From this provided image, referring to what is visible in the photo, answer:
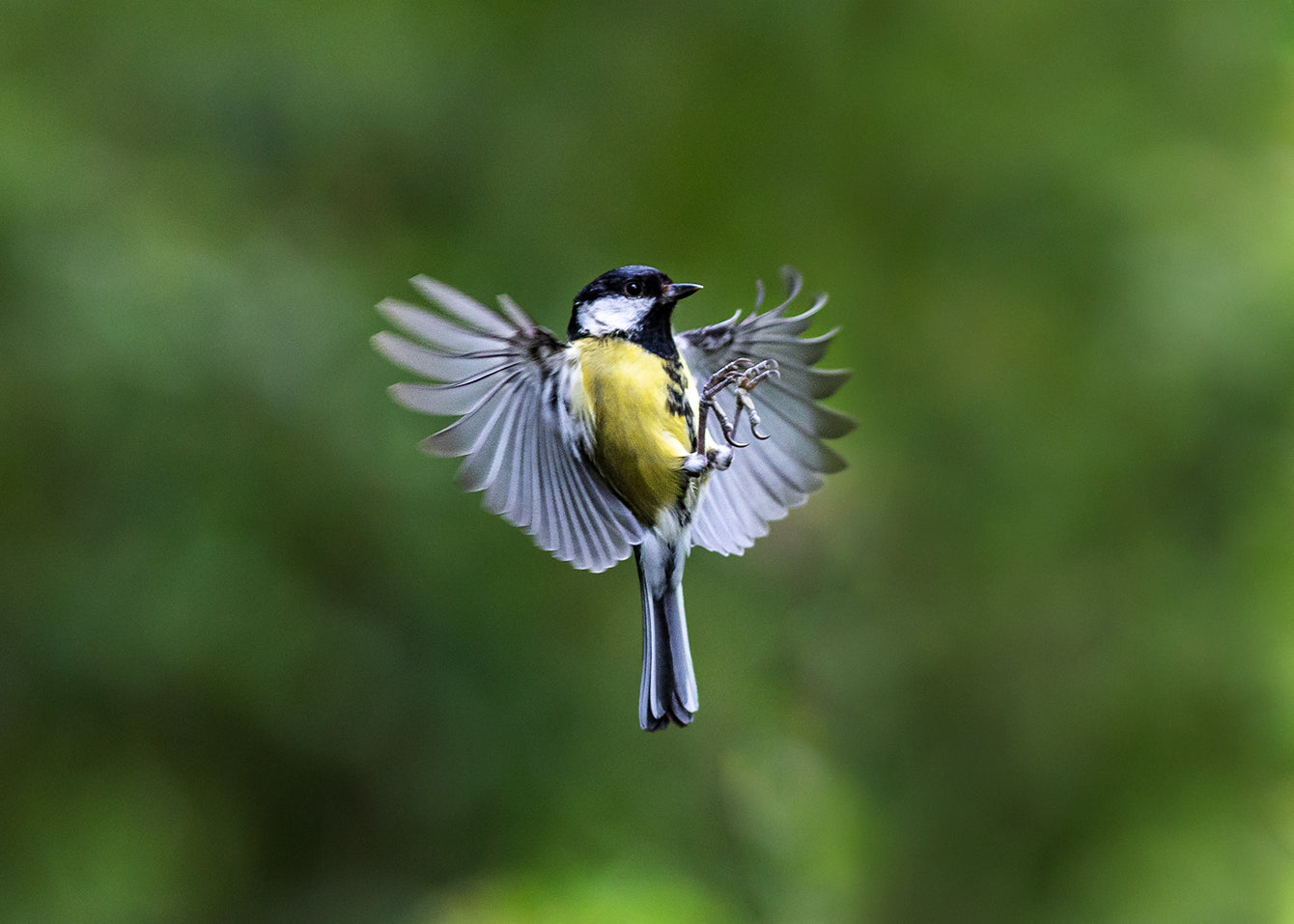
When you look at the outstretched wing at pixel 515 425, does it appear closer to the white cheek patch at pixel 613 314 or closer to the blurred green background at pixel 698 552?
the white cheek patch at pixel 613 314

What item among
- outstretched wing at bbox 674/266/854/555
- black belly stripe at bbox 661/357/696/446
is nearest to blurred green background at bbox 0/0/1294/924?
outstretched wing at bbox 674/266/854/555

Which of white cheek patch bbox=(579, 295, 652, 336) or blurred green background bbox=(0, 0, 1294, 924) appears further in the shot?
blurred green background bbox=(0, 0, 1294, 924)

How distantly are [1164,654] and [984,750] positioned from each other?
0.73 meters

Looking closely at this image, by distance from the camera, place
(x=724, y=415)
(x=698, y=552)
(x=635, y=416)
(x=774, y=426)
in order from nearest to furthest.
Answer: (x=724, y=415) → (x=635, y=416) → (x=774, y=426) → (x=698, y=552)

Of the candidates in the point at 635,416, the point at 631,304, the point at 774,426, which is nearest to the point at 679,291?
the point at 631,304

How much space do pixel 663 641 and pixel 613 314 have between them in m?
0.35

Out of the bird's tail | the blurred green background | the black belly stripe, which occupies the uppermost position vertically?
the blurred green background

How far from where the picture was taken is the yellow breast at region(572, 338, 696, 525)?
1244 mm

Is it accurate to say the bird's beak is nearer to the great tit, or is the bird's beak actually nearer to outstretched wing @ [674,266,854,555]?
the great tit

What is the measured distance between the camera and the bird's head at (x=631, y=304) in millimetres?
1177

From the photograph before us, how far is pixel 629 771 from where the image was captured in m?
3.78

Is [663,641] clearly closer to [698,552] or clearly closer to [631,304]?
[631,304]

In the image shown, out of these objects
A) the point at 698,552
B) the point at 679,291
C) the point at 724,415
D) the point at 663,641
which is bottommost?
the point at 663,641

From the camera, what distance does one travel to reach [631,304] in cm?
120
